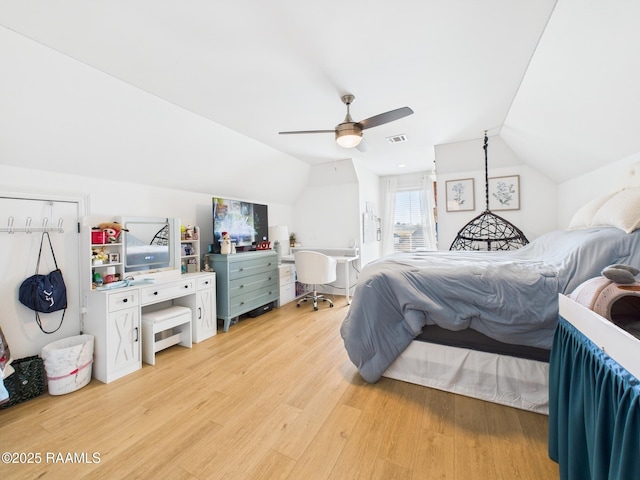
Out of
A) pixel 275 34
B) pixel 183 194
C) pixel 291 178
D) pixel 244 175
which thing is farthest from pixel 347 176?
pixel 275 34

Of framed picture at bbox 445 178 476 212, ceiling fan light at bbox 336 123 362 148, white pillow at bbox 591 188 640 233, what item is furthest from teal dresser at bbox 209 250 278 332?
white pillow at bbox 591 188 640 233

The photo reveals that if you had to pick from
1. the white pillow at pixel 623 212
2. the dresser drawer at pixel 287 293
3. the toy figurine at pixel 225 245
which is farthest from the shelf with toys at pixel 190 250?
the white pillow at pixel 623 212

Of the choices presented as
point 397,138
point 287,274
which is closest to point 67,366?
point 287,274

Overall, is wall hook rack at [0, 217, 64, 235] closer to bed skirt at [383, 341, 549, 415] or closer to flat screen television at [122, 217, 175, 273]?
flat screen television at [122, 217, 175, 273]

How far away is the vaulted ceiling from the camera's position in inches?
61.2

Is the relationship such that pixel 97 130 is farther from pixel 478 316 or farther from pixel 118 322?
pixel 478 316

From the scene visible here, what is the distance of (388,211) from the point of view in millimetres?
6148

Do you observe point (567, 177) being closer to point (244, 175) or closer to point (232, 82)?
point (232, 82)

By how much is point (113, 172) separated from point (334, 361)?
3000 mm

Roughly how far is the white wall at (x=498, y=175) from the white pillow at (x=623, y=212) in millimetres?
2039

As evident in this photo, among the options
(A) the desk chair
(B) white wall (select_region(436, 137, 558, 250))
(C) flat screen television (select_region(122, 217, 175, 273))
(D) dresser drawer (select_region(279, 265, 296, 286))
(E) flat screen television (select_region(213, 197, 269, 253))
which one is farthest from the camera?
(D) dresser drawer (select_region(279, 265, 296, 286))

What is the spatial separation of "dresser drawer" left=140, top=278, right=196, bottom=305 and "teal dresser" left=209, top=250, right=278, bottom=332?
45 cm

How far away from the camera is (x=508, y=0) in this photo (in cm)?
154

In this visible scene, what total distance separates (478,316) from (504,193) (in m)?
2.91
